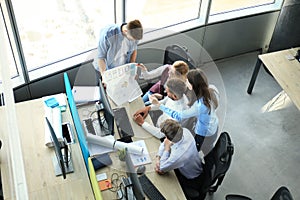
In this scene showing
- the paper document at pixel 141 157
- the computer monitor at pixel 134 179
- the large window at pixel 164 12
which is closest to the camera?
the computer monitor at pixel 134 179

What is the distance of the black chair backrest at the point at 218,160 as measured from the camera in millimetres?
3203

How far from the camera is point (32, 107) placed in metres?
3.69

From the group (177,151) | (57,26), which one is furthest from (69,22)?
(177,151)

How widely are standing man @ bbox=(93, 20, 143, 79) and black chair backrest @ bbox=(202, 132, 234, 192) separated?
1.36m

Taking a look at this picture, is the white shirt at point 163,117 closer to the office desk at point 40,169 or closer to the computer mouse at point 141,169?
the computer mouse at point 141,169

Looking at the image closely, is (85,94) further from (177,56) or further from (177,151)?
(177,151)

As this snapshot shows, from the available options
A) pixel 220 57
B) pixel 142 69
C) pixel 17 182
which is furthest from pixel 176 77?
pixel 220 57

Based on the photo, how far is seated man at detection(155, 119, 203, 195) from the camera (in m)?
3.18

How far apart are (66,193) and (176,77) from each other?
1488mm

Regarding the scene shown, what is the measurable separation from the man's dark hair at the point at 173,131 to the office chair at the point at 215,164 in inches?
15.2

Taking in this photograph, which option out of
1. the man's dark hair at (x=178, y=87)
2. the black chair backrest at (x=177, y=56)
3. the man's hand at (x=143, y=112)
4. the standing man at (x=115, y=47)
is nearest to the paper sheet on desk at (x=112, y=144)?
the man's hand at (x=143, y=112)

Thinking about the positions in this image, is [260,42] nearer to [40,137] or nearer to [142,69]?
[142,69]

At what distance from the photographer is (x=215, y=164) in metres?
3.30

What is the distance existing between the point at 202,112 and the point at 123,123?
29.5 inches
